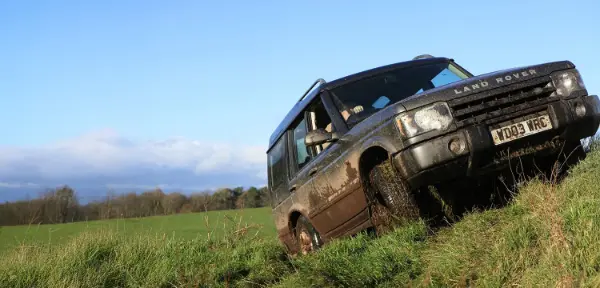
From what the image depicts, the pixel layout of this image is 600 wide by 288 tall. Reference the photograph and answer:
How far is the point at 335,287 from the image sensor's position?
4.16 metres

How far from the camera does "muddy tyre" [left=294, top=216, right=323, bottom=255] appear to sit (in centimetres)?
659

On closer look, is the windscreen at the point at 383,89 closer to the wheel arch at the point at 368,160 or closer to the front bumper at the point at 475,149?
the wheel arch at the point at 368,160

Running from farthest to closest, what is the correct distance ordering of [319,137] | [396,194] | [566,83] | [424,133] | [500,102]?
[319,137] < [396,194] < [566,83] < [500,102] < [424,133]

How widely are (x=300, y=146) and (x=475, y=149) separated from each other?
8.87ft

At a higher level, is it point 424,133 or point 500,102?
point 500,102

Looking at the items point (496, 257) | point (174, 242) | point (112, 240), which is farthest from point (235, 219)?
point (496, 257)

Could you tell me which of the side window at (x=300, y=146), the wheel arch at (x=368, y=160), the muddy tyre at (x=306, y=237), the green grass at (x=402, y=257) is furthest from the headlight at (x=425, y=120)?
the muddy tyre at (x=306, y=237)

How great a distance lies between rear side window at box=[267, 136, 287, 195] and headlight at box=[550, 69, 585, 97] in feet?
11.1

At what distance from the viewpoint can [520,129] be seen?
4543mm

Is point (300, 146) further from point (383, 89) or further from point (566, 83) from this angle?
point (566, 83)

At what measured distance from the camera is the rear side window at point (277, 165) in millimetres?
7262

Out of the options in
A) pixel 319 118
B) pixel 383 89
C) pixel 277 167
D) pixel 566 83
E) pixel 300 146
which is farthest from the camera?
pixel 277 167

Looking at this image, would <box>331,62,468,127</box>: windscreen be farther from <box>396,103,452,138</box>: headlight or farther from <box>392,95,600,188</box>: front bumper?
<box>392,95,600,188</box>: front bumper

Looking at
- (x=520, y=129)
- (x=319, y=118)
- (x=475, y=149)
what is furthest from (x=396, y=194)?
(x=319, y=118)
